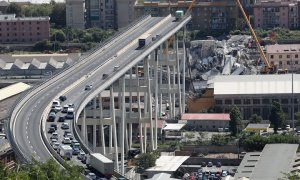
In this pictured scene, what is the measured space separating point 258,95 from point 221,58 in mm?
7513

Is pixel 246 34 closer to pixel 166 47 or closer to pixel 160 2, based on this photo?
pixel 160 2

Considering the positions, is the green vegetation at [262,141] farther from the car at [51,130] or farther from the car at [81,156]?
the car at [81,156]

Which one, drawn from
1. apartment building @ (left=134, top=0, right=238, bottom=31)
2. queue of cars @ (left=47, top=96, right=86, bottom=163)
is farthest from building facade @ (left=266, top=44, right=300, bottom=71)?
queue of cars @ (left=47, top=96, right=86, bottom=163)

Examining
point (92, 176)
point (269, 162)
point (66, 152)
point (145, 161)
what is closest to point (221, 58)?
point (145, 161)

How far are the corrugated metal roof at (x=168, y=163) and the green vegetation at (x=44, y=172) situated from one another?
6.81 meters

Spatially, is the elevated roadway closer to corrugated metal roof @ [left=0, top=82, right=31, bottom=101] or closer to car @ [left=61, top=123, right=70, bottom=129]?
car @ [left=61, top=123, right=70, bottom=129]

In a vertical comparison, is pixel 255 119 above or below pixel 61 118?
below

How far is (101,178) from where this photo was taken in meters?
24.7

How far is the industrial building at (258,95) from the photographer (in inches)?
1494

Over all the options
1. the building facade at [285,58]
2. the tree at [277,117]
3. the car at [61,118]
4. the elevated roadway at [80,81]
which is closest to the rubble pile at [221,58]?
the building facade at [285,58]

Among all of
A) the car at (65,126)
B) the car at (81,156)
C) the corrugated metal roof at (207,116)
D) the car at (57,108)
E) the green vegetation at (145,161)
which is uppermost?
the car at (57,108)

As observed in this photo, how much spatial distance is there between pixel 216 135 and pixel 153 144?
1.55m

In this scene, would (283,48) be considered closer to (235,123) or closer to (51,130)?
(235,123)

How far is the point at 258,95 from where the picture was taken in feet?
125
